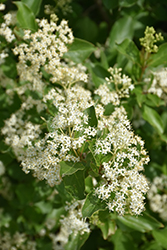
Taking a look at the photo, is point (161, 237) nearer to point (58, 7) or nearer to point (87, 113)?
point (87, 113)

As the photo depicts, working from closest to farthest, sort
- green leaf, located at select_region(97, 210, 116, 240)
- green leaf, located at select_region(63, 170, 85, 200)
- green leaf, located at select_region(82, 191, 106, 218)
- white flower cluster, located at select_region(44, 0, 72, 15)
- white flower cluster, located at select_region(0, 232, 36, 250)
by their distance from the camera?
green leaf, located at select_region(82, 191, 106, 218) → green leaf, located at select_region(63, 170, 85, 200) → green leaf, located at select_region(97, 210, 116, 240) → white flower cluster, located at select_region(44, 0, 72, 15) → white flower cluster, located at select_region(0, 232, 36, 250)

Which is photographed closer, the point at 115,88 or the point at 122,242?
the point at 115,88

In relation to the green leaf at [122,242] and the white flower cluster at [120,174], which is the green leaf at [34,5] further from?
the green leaf at [122,242]

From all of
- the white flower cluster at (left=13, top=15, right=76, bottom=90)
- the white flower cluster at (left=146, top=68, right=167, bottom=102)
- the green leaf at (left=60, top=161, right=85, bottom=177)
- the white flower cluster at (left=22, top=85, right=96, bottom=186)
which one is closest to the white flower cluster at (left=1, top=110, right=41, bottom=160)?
the white flower cluster at (left=22, top=85, right=96, bottom=186)

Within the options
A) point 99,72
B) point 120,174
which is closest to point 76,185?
point 120,174

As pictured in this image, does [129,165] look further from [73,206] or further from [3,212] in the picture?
[3,212]

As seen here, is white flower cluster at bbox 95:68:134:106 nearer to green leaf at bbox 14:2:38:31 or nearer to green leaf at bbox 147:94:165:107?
green leaf at bbox 147:94:165:107
